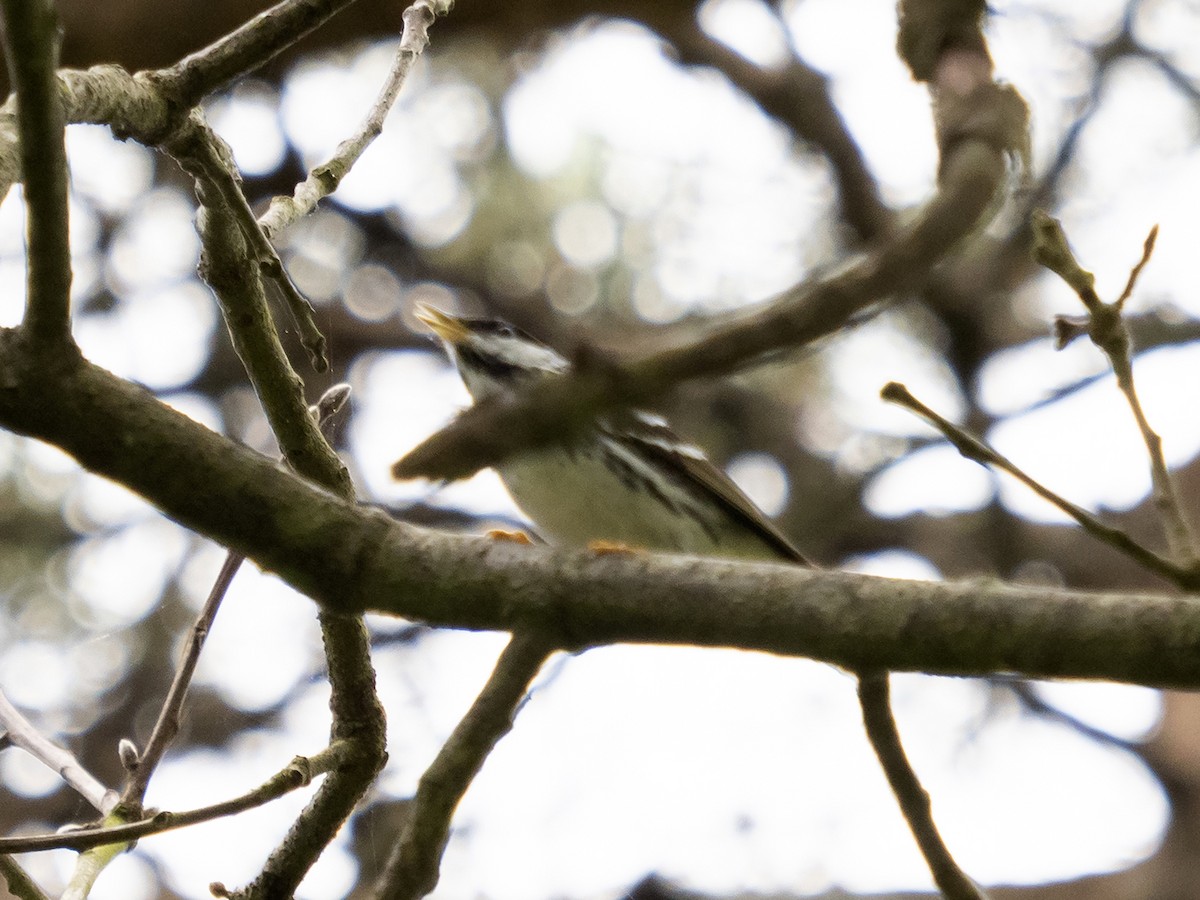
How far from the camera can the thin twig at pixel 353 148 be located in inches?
90.9

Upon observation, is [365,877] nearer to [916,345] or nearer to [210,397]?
[210,397]

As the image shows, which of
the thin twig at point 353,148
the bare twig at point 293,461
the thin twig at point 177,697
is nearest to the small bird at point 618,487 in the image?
the thin twig at point 353,148

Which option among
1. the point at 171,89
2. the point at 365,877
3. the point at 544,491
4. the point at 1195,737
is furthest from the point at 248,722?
the point at 171,89

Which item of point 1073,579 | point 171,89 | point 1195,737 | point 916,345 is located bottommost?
point 171,89

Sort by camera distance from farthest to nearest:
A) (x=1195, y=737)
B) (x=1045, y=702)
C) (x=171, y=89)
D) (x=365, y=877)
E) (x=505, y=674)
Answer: (x=1045, y=702) < (x=1195, y=737) < (x=365, y=877) < (x=171, y=89) < (x=505, y=674)

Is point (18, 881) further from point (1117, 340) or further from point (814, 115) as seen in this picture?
point (814, 115)

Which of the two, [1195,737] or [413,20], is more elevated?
[1195,737]

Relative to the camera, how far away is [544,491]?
399 cm

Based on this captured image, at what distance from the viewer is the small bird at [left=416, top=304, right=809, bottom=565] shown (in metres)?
4.01

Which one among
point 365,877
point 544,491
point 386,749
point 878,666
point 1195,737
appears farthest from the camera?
point 1195,737

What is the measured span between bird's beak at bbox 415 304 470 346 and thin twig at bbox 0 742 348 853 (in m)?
2.62

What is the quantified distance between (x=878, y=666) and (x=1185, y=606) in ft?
1.12

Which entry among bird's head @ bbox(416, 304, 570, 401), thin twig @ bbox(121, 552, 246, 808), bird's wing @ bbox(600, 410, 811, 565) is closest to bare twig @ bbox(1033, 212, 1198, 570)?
thin twig @ bbox(121, 552, 246, 808)

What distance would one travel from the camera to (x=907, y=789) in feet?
6.77
